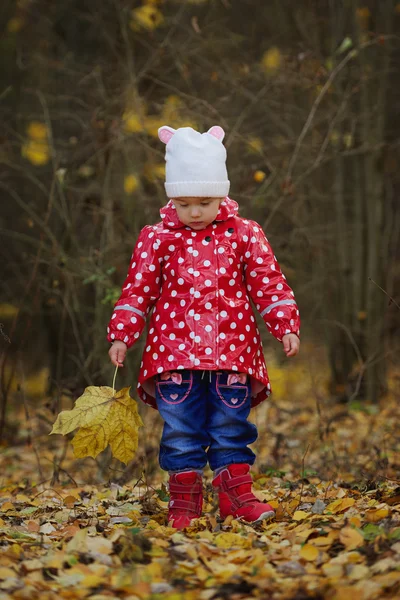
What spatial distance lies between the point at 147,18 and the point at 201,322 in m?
3.77

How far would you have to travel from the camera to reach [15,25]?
377 inches

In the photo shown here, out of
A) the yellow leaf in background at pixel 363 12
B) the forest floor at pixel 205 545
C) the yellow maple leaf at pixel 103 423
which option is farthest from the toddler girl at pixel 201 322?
the yellow leaf in background at pixel 363 12

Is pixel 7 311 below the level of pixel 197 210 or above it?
below

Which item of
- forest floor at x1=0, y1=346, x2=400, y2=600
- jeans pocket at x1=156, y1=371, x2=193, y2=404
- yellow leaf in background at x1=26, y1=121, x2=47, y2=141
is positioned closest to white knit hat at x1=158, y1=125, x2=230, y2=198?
jeans pocket at x1=156, y1=371, x2=193, y2=404

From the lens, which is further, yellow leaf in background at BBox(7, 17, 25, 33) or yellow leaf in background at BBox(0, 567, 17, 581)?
yellow leaf in background at BBox(7, 17, 25, 33)

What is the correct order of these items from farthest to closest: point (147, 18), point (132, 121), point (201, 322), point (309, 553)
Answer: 1. point (147, 18)
2. point (132, 121)
3. point (201, 322)
4. point (309, 553)

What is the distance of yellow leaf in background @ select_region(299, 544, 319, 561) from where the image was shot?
3045 millimetres

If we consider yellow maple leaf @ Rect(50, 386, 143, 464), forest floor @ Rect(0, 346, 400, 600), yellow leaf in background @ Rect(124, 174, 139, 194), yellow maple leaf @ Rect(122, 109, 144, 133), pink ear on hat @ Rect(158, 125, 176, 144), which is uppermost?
yellow maple leaf @ Rect(122, 109, 144, 133)

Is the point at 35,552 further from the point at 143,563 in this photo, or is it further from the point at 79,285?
the point at 79,285

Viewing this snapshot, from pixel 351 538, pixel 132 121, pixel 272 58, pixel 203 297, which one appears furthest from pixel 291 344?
pixel 272 58

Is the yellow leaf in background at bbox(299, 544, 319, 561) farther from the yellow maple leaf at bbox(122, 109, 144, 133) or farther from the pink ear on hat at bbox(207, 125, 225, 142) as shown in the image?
the yellow maple leaf at bbox(122, 109, 144, 133)

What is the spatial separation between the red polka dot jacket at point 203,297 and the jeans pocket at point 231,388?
2.6 inches

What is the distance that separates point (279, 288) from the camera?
12.8ft

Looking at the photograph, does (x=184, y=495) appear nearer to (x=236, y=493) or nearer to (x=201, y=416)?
(x=236, y=493)
